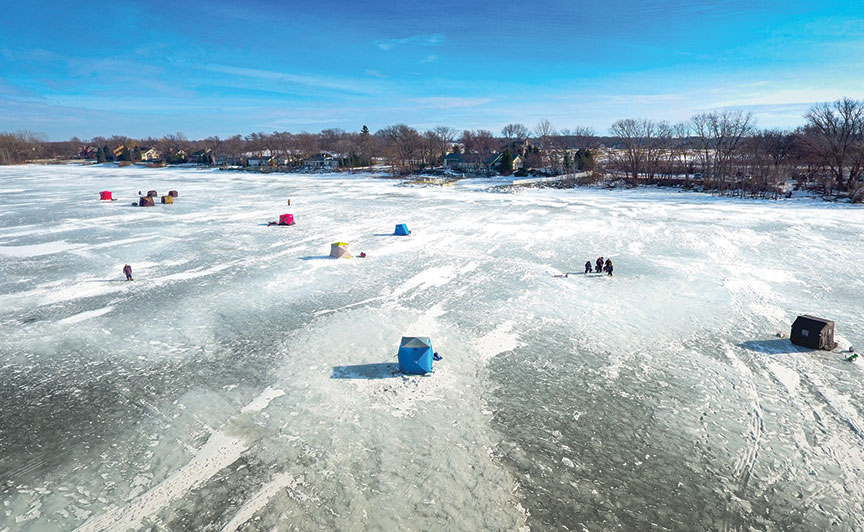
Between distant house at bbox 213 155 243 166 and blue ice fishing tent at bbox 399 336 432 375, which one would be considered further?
distant house at bbox 213 155 243 166

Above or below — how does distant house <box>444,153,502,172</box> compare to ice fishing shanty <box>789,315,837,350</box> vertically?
above

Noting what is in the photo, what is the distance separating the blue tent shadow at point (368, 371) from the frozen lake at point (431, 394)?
10 cm

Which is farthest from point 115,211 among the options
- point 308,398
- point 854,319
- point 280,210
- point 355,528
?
point 854,319

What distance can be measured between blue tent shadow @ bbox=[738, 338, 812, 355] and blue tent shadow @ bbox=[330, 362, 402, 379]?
8655 mm

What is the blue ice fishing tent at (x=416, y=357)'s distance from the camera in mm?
9930

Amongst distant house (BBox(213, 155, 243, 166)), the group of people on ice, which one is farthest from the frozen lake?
distant house (BBox(213, 155, 243, 166))

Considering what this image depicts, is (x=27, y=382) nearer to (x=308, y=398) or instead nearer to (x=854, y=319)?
(x=308, y=398)

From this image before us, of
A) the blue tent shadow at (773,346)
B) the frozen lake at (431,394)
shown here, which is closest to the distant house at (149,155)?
the frozen lake at (431,394)

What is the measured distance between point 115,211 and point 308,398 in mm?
34366

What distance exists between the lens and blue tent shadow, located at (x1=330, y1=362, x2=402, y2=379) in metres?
10.0

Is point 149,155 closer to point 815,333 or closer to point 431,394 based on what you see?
point 431,394

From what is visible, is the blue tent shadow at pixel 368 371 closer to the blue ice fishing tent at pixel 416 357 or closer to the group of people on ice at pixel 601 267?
the blue ice fishing tent at pixel 416 357

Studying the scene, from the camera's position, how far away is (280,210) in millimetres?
35000

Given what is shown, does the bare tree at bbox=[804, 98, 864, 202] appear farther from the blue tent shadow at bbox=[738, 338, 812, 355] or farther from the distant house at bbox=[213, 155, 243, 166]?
the distant house at bbox=[213, 155, 243, 166]
